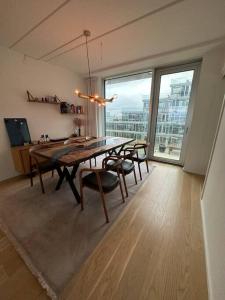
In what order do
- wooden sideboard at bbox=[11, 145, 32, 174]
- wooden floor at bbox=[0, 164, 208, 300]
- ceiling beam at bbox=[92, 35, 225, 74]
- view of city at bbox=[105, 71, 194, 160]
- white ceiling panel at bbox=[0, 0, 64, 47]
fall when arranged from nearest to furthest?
1. wooden floor at bbox=[0, 164, 208, 300]
2. white ceiling panel at bbox=[0, 0, 64, 47]
3. ceiling beam at bbox=[92, 35, 225, 74]
4. wooden sideboard at bbox=[11, 145, 32, 174]
5. view of city at bbox=[105, 71, 194, 160]

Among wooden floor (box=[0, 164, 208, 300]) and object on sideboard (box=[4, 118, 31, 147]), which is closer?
wooden floor (box=[0, 164, 208, 300])

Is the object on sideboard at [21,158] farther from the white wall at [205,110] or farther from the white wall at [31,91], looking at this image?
the white wall at [205,110]

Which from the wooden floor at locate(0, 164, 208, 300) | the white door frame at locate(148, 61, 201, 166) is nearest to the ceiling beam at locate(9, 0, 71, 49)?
the white door frame at locate(148, 61, 201, 166)

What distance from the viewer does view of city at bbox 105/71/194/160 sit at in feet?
10.4

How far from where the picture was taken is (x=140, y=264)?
1.17 meters

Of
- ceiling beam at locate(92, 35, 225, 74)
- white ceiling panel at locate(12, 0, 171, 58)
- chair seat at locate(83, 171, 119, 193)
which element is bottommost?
chair seat at locate(83, 171, 119, 193)

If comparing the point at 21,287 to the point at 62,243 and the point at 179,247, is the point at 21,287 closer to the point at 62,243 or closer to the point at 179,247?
the point at 62,243

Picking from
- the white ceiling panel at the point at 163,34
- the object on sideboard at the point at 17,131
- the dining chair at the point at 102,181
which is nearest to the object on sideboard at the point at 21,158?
the object on sideboard at the point at 17,131

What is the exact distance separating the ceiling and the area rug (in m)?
2.56

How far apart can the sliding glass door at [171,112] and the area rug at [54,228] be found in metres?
1.82

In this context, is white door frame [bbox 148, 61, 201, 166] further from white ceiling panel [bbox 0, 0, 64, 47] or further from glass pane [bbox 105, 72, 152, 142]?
white ceiling panel [bbox 0, 0, 64, 47]

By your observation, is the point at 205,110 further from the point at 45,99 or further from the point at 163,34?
the point at 45,99

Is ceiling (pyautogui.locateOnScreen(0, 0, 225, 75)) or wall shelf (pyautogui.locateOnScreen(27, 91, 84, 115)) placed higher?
ceiling (pyautogui.locateOnScreen(0, 0, 225, 75))

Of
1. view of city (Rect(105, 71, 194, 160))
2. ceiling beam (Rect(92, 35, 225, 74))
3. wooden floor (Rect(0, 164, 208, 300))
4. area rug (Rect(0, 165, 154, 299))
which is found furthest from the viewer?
view of city (Rect(105, 71, 194, 160))
